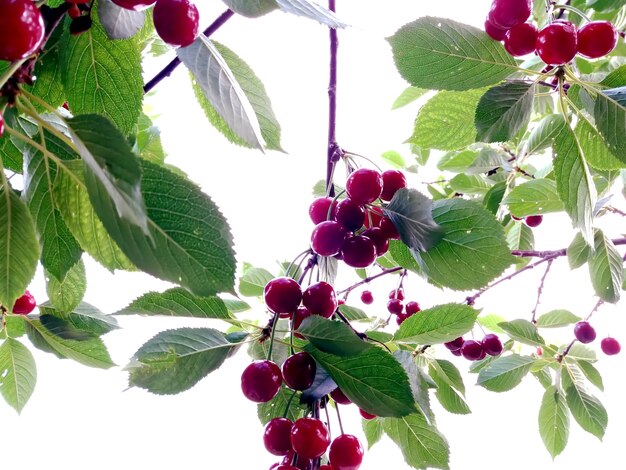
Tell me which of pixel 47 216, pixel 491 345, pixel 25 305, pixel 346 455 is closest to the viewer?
pixel 47 216

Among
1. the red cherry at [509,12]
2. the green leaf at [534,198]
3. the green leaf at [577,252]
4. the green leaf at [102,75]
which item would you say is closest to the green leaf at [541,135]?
the green leaf at [534,198]

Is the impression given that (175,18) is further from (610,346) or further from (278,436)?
(610,346)

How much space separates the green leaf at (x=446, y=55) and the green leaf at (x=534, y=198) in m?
0.44

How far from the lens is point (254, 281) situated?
136 cm

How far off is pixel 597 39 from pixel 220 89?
1.49 feet

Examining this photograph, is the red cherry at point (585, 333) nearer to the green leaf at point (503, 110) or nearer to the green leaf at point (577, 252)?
the green leaf at point (577, 252)

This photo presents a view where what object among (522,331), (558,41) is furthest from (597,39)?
(522,331)

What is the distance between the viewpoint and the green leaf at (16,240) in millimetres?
434

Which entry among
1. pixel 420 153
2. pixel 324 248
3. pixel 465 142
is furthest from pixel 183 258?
pixel 420 153

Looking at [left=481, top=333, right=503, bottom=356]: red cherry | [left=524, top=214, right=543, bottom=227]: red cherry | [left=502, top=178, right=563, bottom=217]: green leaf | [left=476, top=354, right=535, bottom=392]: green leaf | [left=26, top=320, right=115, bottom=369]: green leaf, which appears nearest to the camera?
[left=26, top=320, right=115, bottom=369]: green leaf

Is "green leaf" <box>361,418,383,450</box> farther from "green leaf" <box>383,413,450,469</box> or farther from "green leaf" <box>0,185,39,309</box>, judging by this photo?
"green leaf" <box>0,185,39,309</box>

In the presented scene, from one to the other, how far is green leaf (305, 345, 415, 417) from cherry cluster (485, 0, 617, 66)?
1.30 ft

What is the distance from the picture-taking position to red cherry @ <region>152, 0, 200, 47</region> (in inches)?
16.5

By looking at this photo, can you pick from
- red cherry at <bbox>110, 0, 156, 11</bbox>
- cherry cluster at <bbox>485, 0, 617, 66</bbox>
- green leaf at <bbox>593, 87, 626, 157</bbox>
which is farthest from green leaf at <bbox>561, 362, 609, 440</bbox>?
red cherry at <bbox>110, 0, 156, 11</bbox>
